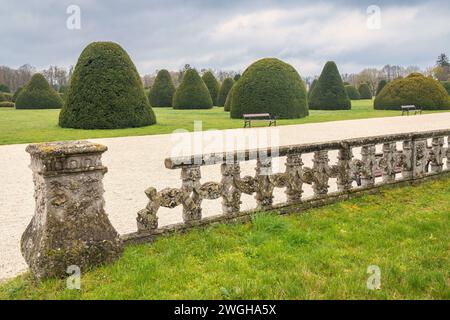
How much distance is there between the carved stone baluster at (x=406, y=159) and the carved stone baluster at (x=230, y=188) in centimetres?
323

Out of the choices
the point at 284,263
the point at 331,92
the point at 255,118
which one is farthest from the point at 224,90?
the point at 284,263

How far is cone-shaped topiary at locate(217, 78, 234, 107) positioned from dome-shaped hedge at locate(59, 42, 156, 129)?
1708 cm

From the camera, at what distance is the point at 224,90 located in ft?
117

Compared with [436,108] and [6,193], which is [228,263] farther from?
[436,108]

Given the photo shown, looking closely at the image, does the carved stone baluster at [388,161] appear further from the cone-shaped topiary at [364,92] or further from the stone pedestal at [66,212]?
the cone-shaped topiary at [364,92]

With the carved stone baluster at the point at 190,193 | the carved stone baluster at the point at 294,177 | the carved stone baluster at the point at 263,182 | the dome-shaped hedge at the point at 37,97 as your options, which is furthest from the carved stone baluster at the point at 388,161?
the dome-shaped hedge at the point at 37,97

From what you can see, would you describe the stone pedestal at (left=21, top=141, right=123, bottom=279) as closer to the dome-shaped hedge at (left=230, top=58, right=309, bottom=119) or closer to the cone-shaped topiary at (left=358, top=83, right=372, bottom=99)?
the dome-shaped hedge at (left=230, top=58, right=309, bottom=119)

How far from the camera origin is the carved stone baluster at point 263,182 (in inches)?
196

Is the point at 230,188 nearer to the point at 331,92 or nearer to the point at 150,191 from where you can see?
the point at 150,191

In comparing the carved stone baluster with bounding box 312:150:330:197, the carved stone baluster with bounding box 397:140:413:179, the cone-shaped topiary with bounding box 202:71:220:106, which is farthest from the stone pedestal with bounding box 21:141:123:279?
the cone-shaped topiary with bounding box 202:71:220:106

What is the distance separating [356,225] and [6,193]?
5940 millimetres

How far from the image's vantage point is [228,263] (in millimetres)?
3641

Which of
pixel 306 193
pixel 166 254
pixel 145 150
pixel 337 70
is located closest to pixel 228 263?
pixel 166 254

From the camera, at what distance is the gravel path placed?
552 cm
